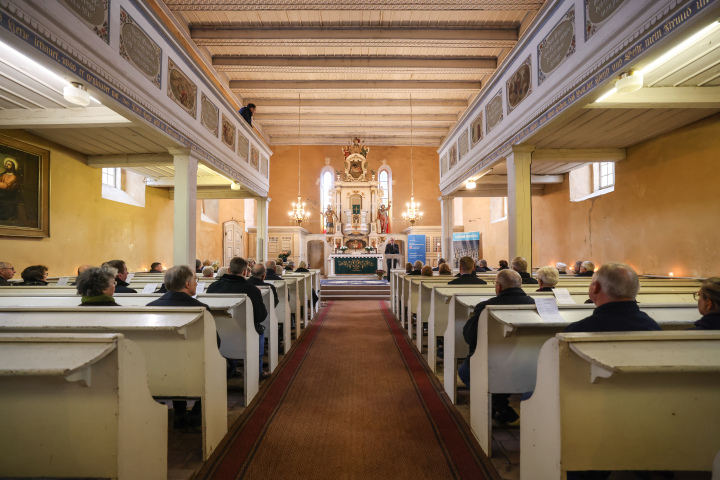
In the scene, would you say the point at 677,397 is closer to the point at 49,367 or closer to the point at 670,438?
the point at 670,438

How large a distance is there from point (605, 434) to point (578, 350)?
437 millimetres

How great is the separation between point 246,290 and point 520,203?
173 inches

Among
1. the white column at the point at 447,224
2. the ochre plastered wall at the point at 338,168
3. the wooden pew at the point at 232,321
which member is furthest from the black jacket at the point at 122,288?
the ochre plastered wall at the point at 338,168

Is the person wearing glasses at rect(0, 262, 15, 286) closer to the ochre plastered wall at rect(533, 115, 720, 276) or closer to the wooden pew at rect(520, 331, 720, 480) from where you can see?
the wooden pew at rect(520, 331, 720, 480)

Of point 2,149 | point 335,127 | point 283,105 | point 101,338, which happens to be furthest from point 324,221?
point 101,338

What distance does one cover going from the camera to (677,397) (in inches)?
57.5

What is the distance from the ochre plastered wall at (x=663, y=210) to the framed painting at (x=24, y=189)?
1016cm

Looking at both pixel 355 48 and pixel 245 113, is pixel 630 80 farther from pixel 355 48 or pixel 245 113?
pixel 245 113

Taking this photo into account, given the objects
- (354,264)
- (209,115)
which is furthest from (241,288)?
(354,264)

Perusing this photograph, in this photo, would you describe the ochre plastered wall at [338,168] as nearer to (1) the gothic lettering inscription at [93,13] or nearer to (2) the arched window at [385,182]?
(2) the arched window at [385,182]

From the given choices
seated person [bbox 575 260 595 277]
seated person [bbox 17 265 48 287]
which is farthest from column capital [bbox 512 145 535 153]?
seated person [bbox 17 265 48 287]

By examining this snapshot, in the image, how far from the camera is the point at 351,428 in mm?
2604

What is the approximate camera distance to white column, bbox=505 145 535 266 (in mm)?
5734

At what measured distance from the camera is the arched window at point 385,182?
1647cm
